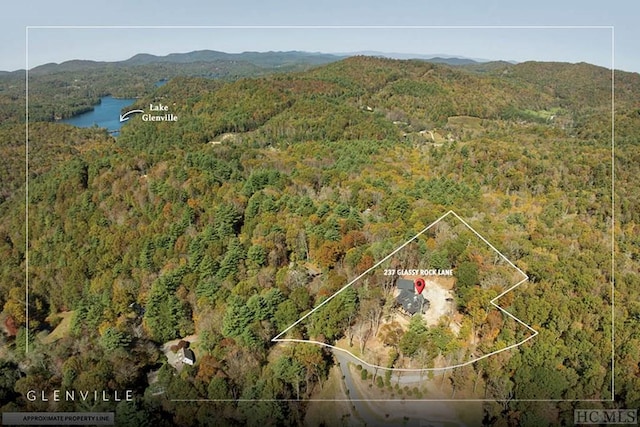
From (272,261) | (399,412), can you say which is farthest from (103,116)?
(399,412)

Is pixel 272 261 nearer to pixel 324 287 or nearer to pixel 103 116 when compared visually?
pixel 324 287

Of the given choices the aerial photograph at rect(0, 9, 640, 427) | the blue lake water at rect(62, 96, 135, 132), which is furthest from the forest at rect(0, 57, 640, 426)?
the blue lake water at rect(62, 96, 135, 132)

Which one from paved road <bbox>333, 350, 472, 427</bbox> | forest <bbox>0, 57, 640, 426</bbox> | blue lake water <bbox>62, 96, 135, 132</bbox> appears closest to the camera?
paved road <bbox>333, 350, 472, 427</bbox>

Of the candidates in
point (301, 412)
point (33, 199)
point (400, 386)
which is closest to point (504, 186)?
point (400, 386)

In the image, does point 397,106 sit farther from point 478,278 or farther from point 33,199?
point 478,278

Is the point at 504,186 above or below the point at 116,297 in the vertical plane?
above

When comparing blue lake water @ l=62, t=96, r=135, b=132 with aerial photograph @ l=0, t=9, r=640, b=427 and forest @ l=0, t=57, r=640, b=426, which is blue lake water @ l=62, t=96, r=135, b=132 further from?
aerial photograph @ l=0, t=9, r=640, b=427

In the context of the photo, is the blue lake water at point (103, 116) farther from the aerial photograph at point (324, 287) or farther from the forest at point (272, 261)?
the aerial photograph at point (324, 287)

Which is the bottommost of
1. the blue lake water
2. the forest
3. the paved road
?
the paved road
